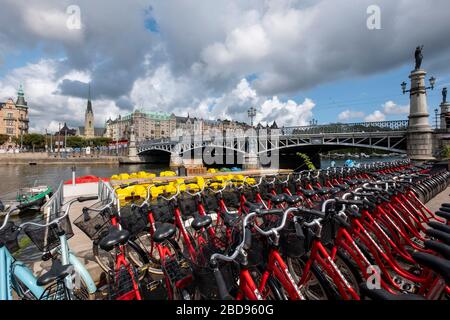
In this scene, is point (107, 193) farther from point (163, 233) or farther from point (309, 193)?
point (309, 193)

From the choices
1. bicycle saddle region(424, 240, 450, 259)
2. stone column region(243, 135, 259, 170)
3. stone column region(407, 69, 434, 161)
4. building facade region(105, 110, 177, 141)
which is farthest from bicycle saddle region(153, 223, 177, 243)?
building facade region(105, 110, 177, 141)

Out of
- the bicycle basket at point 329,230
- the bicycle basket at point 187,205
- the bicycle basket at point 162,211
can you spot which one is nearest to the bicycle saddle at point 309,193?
the bicycle basket at point 329,230

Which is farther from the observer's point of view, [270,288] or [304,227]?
[304,227]

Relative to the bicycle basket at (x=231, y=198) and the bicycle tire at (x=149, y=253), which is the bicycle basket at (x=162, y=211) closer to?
the bicycle tire at (x=149, y=253)

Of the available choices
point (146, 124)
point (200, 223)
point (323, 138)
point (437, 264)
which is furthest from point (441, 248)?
point (146, 124)

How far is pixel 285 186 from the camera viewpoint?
17.6 ft

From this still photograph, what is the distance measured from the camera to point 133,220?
310cm

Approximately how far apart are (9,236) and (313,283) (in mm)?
3048

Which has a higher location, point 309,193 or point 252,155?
point 252,155

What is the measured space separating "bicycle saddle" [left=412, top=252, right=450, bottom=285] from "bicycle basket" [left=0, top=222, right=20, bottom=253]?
341cm

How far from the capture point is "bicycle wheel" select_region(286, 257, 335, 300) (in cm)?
222
